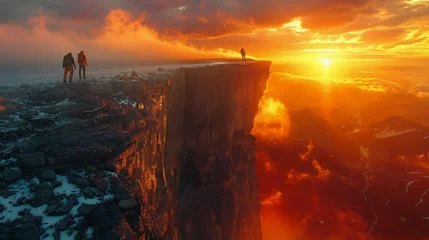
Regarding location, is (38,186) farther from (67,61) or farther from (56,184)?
(67,61)

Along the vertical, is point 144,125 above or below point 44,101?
below

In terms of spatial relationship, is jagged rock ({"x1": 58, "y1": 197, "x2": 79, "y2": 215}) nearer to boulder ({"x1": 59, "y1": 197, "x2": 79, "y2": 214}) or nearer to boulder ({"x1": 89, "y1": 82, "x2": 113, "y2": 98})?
boulder ({"x1": 59, "y1": 197, "x2": 79, "y2": 214})

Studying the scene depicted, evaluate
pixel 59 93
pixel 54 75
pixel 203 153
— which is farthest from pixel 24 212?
pixel 203 153

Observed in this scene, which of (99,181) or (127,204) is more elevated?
(99,181)

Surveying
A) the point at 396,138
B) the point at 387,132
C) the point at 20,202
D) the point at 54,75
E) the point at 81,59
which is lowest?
the point at 387,132

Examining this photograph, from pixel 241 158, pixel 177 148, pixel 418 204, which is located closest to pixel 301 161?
pixel 418 204

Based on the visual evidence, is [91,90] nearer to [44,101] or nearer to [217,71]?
[44,101]
